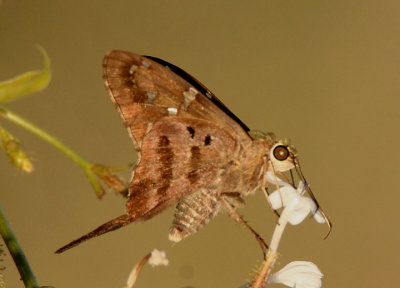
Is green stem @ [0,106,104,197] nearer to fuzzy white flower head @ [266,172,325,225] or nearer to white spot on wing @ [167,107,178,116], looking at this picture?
white spot on wing @ [167,107,178,116]

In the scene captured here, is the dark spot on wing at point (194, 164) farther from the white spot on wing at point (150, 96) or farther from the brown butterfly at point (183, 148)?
the white spot on wing at point (150, 96)

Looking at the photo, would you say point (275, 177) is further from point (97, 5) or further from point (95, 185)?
point (97, 5)

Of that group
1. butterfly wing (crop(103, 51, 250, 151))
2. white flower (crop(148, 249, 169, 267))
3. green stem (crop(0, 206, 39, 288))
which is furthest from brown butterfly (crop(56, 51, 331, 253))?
green stem (crop(0, 206, 39, 288))

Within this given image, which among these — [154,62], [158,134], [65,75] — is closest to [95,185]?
[158,134]

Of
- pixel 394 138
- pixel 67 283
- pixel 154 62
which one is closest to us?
pixel 154 62

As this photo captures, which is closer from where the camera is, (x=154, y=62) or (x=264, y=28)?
(x=154, y=62)

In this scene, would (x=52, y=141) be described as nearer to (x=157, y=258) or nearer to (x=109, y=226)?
(x=109, y=226)

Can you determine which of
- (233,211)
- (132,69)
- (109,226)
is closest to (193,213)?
(233,211)
